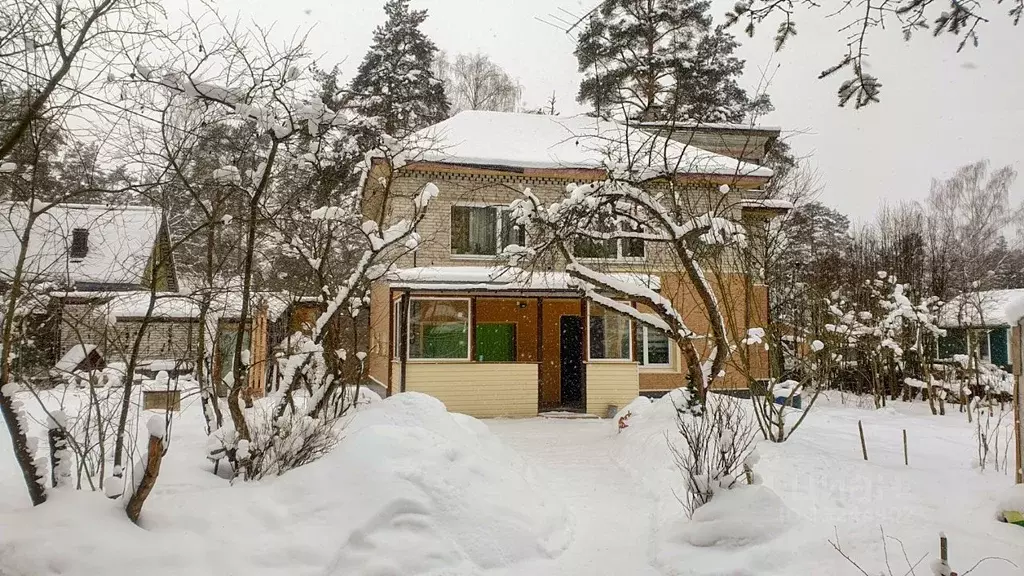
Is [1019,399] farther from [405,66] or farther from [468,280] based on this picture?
[405,66]

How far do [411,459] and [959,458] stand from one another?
Answer: 746cm

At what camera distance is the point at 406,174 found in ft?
49.0

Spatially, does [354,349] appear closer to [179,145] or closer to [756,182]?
[179,145]

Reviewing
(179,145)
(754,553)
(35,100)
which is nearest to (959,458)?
(754,553)

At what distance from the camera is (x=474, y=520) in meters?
5.81

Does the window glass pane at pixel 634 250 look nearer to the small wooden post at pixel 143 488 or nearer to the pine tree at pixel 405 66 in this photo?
the pine tree at pixel 405 66

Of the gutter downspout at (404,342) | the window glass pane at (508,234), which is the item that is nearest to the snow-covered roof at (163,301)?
the gutter downspout at (404,342)

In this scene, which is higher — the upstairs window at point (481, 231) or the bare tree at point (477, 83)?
the bare tree at point (477, 83)

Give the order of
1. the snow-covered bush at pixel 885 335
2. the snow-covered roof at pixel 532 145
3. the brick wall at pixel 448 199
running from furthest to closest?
the snow-covered bush at pixel 885 335 < the brick wall at pixel 448 199 < the snow-covered roof at pixel 532 145

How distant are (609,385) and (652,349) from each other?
2.61 metres

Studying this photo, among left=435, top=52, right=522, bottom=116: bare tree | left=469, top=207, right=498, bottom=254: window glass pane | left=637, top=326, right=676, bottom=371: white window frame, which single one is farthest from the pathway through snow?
left=435, top=52, right=522, bottom=116: bare tree

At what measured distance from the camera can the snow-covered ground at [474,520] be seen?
4.68 meters

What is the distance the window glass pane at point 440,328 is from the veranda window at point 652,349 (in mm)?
4869

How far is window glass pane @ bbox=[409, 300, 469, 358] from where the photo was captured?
14.8 m
